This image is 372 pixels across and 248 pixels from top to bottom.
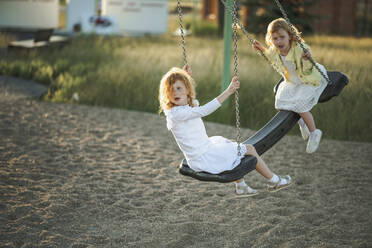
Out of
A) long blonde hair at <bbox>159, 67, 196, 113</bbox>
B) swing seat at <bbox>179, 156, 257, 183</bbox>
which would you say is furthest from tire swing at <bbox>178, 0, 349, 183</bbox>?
long blonde hair at <bbox>159, 67, 196, 113</bbox>

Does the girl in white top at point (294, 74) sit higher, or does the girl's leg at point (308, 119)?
the girl in white top at point (294, 74)

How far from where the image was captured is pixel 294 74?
4219mm

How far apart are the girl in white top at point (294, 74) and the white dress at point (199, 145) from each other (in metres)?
0.71

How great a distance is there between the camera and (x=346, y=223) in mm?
4379

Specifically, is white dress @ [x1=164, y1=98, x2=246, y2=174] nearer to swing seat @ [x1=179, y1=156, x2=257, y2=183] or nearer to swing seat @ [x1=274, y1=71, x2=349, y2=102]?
swing seat @ [x1=179, y1=156, x2=257, y2=183]

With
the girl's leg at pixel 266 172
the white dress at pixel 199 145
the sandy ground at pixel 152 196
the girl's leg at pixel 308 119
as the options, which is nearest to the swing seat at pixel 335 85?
the girl's leg at pixel 308 119

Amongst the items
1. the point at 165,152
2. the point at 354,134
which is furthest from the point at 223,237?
the point at 354,134

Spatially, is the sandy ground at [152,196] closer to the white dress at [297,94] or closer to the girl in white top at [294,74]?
the girl in white top at [294,74]

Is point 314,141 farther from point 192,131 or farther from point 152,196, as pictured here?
point 152,196

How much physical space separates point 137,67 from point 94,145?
154 inches

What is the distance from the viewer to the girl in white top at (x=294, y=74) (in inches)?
162

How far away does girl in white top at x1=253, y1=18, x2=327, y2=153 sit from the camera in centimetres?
412

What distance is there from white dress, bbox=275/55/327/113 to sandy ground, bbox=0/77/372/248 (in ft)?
3.17

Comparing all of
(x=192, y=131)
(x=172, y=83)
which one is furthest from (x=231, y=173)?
(x=172, y=83)
